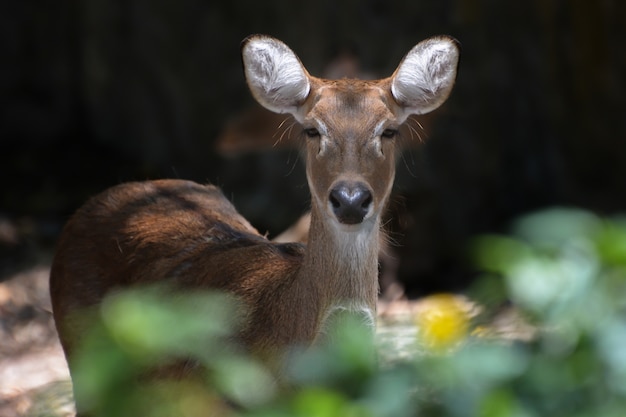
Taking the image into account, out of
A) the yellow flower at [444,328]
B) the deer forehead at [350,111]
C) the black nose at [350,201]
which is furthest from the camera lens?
the deer forehead at [350,111]

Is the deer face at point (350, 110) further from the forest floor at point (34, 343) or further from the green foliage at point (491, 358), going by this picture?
the green foliage at point (491, 358)

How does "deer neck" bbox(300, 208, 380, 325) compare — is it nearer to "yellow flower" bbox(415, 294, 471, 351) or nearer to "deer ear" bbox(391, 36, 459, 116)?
"deer ear" bbox(391, 36, 459, 116)

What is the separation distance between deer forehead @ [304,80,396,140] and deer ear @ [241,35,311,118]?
0.11 meters

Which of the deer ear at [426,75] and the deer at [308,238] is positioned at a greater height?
the deer ear at [426,75]

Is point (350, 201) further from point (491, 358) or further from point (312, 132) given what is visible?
point (491, 358)

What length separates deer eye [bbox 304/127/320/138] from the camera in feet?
17.2

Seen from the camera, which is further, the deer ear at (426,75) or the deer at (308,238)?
the deer ear at (426,75)

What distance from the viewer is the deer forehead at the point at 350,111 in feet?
16.8

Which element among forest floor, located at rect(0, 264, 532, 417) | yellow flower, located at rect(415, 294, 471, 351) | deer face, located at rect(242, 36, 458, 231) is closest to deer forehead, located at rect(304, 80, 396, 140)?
deer face, located at rect(242, 36, 458, 231)

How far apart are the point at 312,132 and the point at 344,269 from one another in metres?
0.67

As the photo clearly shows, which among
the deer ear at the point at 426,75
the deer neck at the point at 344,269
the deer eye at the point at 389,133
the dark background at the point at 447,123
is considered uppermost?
the dark background at the point at 447,123

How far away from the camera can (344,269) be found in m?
5.09

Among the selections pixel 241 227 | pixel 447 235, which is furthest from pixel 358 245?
pixel 447 235

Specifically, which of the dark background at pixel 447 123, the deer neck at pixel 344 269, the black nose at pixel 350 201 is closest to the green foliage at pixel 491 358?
the black nose at pixel 350 201
